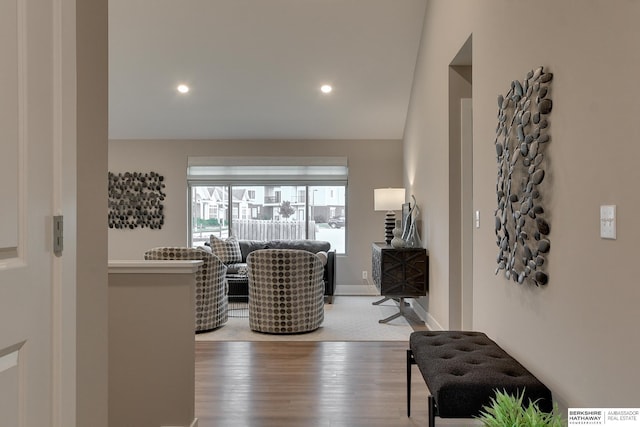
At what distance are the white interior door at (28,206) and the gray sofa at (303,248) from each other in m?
5.33

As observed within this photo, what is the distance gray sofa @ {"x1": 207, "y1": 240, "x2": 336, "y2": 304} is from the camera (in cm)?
661

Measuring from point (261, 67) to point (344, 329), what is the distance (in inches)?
136

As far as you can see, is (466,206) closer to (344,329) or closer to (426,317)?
(426,317)

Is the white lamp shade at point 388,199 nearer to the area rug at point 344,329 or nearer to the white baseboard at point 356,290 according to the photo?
the area rug at point 344,329

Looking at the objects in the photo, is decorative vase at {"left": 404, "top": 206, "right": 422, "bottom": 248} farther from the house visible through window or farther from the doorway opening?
the house visible through window

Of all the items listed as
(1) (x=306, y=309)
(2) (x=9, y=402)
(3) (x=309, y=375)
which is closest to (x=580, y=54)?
(2) (x=9, y=402)

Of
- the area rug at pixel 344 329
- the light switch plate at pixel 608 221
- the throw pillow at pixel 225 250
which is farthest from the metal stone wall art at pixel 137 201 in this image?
the light switch plate at pixel 608 221

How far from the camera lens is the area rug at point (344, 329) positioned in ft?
15.7

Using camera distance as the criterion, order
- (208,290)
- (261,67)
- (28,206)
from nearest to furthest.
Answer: (28,206) → (208,290) → (261,67)

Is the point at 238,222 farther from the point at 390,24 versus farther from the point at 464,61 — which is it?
the point at 464,61

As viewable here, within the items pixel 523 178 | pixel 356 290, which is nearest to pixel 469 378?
pixel 523 178

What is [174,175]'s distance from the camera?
25.4 ft

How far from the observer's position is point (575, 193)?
6.09 ft

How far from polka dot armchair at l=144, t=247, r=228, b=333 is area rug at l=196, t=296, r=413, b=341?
0.40 ft
